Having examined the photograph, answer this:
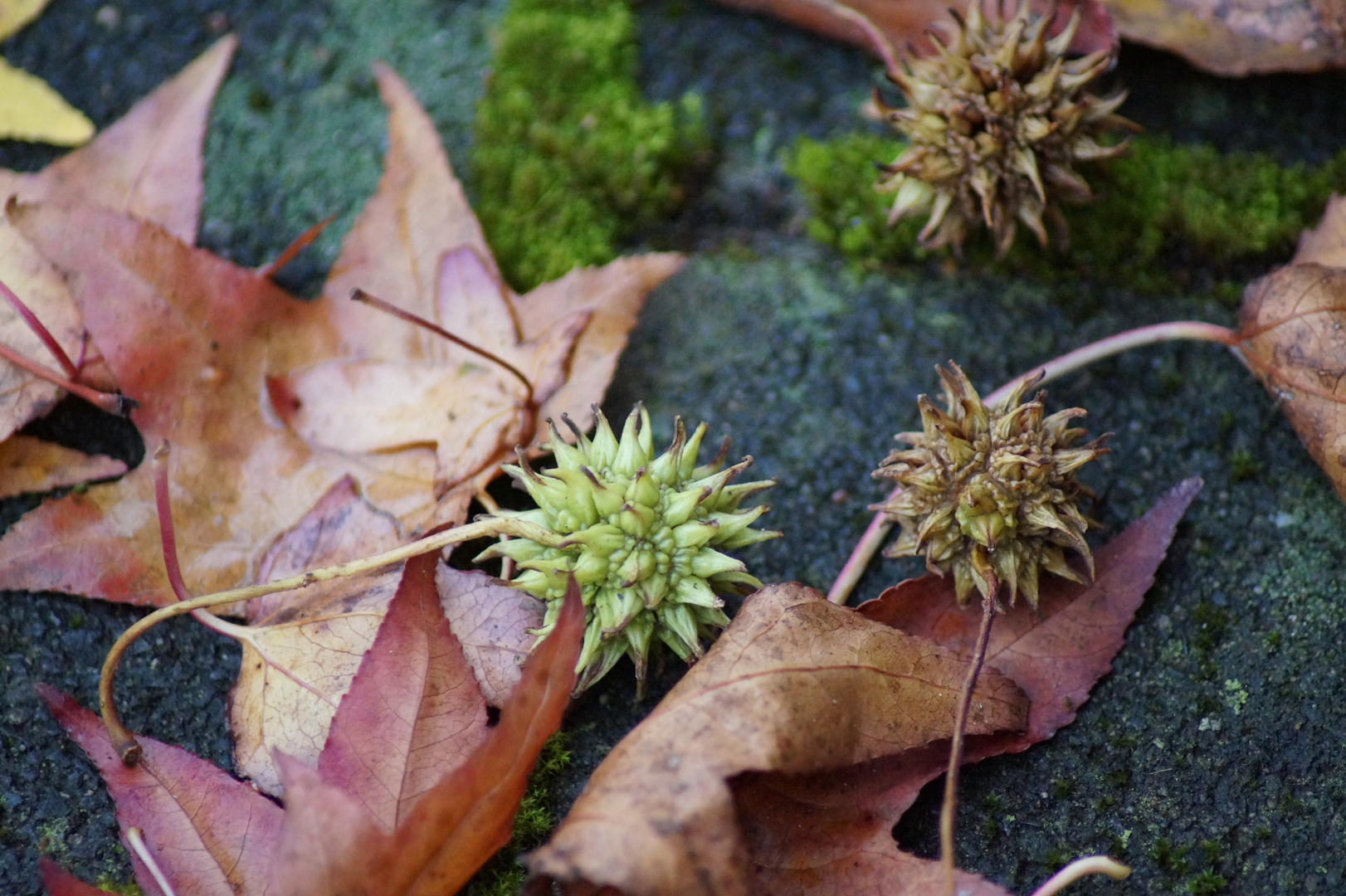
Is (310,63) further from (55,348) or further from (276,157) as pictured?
(55,348)

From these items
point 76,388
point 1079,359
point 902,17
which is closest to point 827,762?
point 1079,359

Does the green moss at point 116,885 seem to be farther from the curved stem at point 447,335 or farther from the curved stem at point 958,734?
the curved stem at point 958,734

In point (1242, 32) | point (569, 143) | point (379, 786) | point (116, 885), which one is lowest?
point (116, 885)

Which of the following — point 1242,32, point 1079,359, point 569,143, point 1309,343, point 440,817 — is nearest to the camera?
point 440,817

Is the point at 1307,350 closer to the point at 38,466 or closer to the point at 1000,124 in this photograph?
the point at 1000,124

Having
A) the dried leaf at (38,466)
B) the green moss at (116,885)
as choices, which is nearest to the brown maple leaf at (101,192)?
the dried leaf at (38,466)

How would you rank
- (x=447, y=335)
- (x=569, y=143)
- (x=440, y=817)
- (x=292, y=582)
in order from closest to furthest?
(x=440, y=817) < (x=292, y=582) < (x=447, y=335) < (x=569, y=143)

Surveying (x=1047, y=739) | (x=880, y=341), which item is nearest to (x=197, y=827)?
(x=1047, y=739)

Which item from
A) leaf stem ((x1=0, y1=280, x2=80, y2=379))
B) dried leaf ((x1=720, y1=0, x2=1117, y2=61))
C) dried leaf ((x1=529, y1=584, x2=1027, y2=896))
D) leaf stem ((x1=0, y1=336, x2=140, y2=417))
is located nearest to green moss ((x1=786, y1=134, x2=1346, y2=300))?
dried leaf ((x1=720, y1=0, x2=1117, y2=61))
